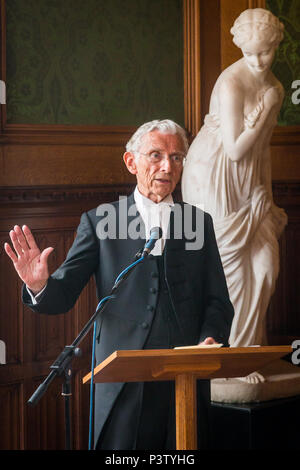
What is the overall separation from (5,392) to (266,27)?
2505 millimetres

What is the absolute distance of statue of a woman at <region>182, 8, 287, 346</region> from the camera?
421 centimetres

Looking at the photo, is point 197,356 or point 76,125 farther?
point 76,125

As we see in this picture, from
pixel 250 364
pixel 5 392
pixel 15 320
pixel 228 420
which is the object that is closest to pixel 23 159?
pixel 15 320

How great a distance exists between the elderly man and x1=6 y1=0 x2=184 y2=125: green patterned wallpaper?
211 centimetres

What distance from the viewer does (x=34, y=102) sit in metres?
4.66

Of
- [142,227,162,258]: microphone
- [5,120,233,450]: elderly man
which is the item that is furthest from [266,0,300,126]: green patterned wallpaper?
[142,227,162,258]: microphone

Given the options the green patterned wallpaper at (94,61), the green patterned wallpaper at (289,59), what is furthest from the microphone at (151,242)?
the green patterned wallpaper at (289,59)

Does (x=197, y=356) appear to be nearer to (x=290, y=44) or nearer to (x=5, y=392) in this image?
(x=5, y=392)

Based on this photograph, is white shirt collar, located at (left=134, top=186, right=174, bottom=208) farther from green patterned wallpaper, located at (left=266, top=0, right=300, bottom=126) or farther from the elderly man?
green patterned wallpaper, located at (left=266, top=0, right=300, bottom=126)

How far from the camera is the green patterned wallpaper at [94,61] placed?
4625mm

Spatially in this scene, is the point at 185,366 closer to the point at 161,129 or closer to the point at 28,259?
the point at 28,259

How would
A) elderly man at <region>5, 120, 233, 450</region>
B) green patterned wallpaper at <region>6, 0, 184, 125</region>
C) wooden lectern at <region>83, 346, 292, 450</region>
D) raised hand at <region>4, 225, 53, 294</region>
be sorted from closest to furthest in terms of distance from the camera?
wooden lectern at <region>83, 346, 292, 450</region> < raised hand at <region>4, 225, 53, 294</region> < elderly man at <region>5, 120, 233, 450</region> < green patterned wallpaper at <region>6, 0, 184, 125</region>

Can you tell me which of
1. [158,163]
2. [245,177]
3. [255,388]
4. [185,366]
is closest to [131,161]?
[158,163]

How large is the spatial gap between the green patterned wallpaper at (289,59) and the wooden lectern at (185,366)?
3.34 metres
